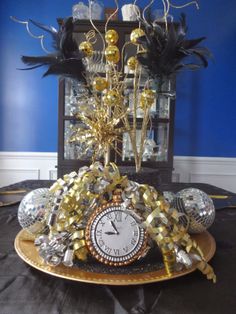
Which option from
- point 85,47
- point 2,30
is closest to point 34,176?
point 2,30

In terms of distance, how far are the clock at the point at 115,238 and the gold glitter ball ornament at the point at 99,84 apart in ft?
0.95

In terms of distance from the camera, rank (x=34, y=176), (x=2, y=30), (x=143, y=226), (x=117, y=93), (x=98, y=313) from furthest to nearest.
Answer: (x=34, y=176), (x=2, y=30), (x=117, y=93), (x=143, y=226), (x=98, y=313)

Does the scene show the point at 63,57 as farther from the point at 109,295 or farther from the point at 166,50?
the point at 109,295

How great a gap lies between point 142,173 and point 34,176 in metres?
2.20

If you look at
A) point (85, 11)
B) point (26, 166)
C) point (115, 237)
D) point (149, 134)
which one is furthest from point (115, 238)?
point (26, 166)

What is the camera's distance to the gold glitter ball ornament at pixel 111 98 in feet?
2.13

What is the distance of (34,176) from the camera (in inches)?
105

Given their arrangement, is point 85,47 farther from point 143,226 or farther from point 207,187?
point 207,187

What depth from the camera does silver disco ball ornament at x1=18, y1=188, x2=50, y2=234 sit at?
0.65 meters

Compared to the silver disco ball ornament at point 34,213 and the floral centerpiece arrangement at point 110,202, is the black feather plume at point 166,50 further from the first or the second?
the silver disco ball ornament at point 34,213

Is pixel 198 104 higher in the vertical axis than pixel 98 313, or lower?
higher

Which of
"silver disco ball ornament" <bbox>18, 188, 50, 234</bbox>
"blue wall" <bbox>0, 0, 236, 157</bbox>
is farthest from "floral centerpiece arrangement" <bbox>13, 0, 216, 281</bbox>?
"blue wall" <bbox>0, 0, 236, 157</bbox>

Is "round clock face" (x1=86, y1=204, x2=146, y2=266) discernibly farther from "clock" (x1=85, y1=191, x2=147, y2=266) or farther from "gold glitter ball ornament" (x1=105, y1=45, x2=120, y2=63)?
"gold glitter ball ornament" (x1=105, y1=45, x2=120, y2=63)

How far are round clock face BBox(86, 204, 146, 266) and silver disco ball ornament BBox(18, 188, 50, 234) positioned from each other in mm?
162
